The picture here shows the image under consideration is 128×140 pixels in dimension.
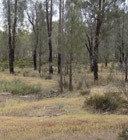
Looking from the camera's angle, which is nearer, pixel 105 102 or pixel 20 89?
pixel 105 102

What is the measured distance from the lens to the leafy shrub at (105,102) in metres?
6.64

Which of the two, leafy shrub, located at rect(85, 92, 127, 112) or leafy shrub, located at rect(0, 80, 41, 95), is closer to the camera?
leafy shrub, located at rect(85, 92, 127, 112)

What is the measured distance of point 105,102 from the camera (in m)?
6.87

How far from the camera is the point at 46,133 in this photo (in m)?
4.29

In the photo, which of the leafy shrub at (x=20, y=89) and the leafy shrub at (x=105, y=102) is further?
the leafy shrub at (x=20, y=89)

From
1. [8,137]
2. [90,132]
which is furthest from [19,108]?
[90,132]

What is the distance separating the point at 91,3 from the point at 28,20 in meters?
13.5

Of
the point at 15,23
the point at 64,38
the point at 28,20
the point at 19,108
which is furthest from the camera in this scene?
the point at 28,20

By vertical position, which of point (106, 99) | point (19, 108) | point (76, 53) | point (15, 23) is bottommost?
point (19, 108)

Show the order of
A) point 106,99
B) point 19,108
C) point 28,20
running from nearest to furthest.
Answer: point 106,99, point 19,108, point 28,20

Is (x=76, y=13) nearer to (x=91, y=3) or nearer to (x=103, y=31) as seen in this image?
(x=91, y=3)

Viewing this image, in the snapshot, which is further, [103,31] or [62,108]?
[103,31]

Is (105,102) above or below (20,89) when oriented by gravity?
above

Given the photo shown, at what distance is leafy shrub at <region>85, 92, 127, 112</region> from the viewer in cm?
664
